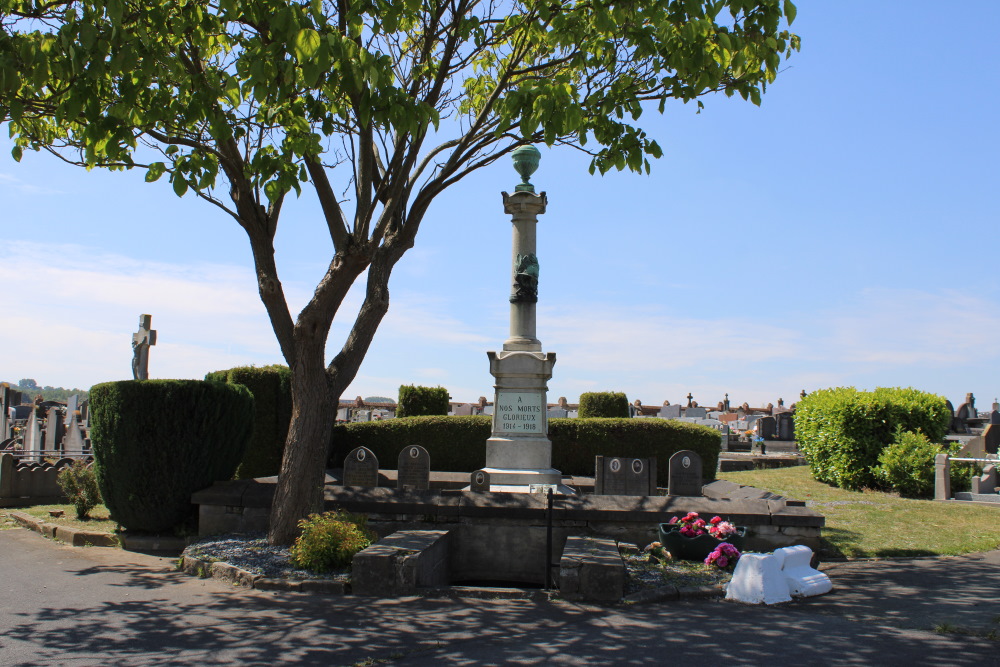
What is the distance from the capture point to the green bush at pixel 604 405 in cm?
1917

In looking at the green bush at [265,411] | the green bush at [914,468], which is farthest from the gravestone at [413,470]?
the green bush at [914,468]

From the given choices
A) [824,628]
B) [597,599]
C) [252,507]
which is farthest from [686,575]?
[252,507]

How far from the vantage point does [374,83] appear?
5.71m

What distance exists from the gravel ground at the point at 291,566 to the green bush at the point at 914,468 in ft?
27.9

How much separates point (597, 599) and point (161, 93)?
5985 millimetres

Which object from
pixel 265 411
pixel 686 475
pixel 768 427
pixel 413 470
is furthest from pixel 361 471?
pixel 768 427

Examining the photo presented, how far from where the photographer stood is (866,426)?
53.4ft

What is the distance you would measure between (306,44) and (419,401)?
1318 centimetres

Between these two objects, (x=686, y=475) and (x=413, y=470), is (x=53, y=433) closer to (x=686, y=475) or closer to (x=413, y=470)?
(x=413, y=470)

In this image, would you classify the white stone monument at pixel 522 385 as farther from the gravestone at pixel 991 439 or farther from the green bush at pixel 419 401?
the gravestone at pixel 991 439

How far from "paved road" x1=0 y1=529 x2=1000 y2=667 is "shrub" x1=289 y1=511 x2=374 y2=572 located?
624 millimetres

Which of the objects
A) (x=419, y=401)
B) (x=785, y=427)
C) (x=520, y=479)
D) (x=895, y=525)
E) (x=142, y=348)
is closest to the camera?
(x=895, y=525)

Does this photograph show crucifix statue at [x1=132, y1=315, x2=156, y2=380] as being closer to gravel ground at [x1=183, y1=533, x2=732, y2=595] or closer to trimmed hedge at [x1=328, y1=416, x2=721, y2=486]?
trimmed hedge at [x1=328, y1=416, x2=721, y2=486]

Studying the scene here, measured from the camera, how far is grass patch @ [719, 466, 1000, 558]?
10.0m
